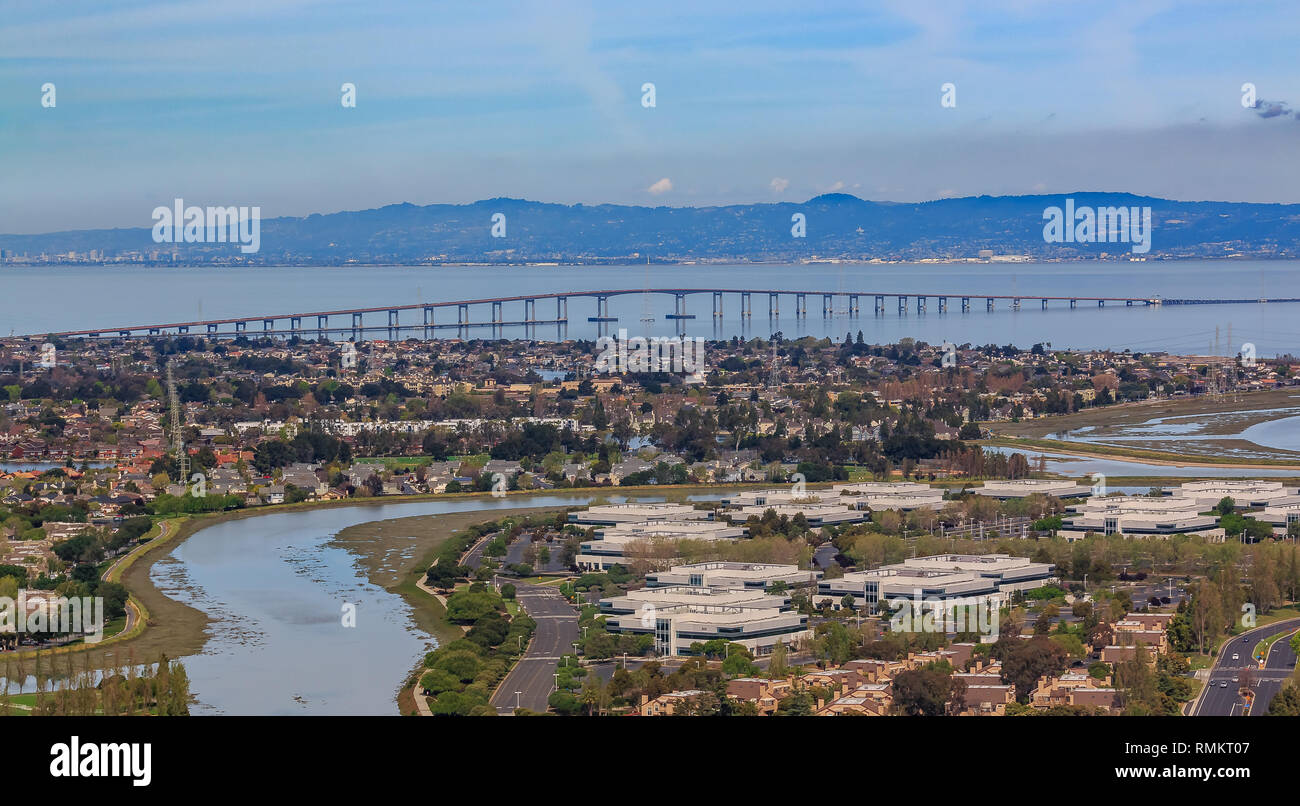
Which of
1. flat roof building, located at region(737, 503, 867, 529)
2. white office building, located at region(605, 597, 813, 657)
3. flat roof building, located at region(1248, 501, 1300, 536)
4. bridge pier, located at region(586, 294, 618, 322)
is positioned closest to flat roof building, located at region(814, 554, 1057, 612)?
white office building, located at region(605, 597, 813, 657)

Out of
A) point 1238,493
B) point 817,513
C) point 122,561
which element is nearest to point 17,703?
point 122,561

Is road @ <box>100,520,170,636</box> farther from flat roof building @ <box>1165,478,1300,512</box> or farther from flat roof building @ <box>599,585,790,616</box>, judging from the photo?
flat roof building @ <box>1165,478,1300,512</box>

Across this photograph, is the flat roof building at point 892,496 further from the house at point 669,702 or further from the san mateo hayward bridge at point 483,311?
the san mateo hayward bridge at point 483,311

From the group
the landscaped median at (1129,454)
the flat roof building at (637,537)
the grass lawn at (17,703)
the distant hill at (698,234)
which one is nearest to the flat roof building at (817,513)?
the flat roof building at (637,537)

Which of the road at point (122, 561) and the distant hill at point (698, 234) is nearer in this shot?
the road at point (122, 561)

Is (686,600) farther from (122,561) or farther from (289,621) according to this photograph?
(122,561)

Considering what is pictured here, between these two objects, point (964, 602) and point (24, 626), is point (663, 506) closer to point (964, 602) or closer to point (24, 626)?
point (964, 602)
